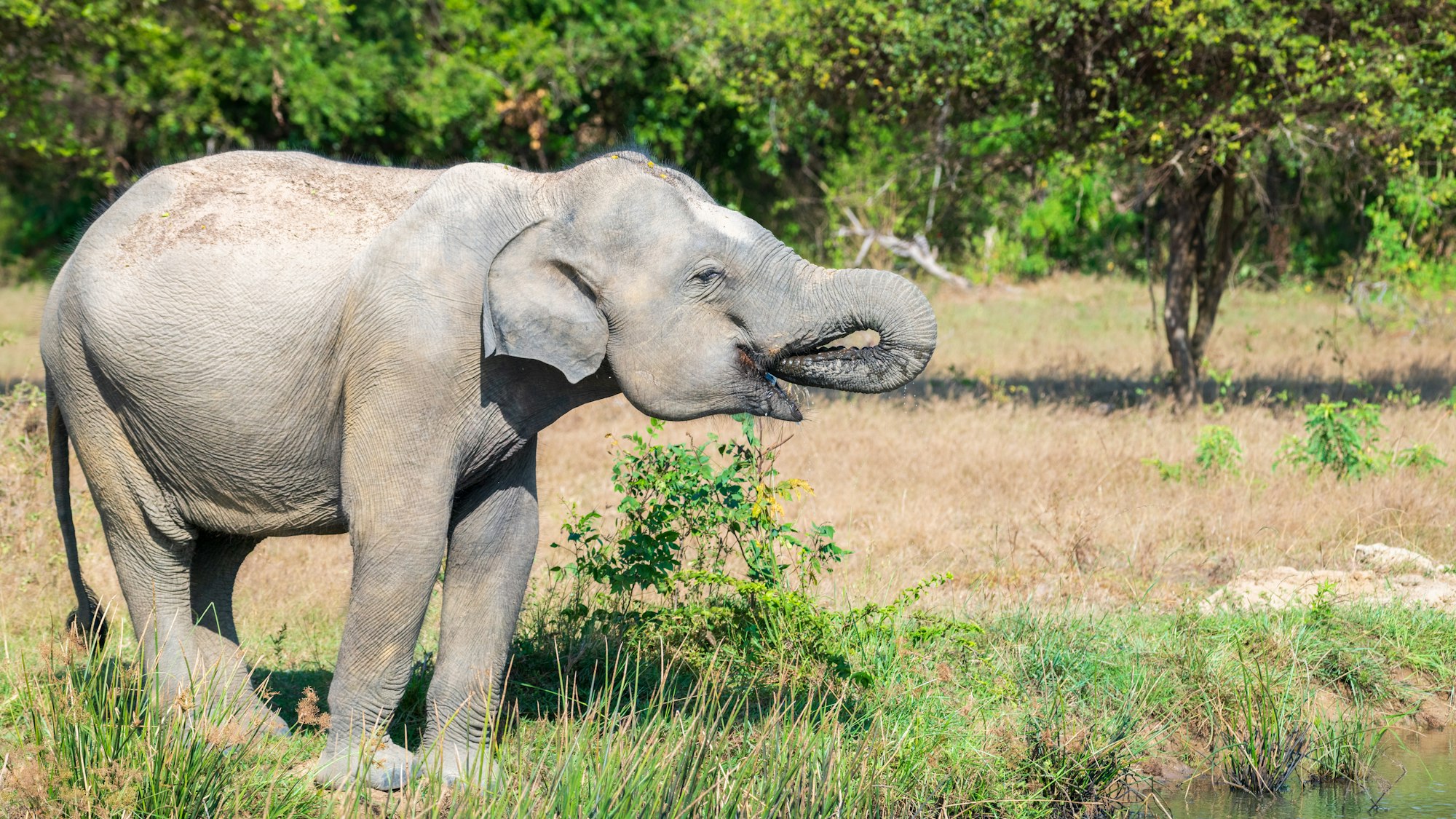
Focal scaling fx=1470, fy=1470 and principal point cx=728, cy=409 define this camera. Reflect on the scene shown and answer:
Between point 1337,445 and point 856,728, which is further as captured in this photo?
point 1337,445

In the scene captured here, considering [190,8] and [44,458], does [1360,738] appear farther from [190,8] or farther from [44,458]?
[190,8]

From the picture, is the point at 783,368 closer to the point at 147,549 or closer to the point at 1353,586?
the point at 147,549

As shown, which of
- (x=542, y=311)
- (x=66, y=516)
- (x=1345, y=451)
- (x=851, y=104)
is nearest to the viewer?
(x=542, y=311)

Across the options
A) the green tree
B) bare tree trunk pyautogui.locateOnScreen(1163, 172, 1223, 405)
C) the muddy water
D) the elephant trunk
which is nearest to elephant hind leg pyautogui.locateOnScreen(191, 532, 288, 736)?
the elephant trunk

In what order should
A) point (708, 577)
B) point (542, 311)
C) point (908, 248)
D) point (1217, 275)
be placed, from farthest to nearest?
point (908, 248), point (1217, 275), point (708, 577), point (542, 311)

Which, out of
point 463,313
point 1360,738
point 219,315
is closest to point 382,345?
point 463,313

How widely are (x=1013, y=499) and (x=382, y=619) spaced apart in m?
5.51

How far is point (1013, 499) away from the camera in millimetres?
9180

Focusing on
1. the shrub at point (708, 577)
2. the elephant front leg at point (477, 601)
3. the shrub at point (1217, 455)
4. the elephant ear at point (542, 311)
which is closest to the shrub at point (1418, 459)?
the shrub at point (1217, 455)

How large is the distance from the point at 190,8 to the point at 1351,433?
34.9ft

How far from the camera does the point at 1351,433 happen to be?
30.7 ft

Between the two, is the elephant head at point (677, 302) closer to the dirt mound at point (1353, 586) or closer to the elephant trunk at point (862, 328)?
the elephant trunk at point (862, 328)

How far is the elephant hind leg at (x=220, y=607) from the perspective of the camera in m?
5.04

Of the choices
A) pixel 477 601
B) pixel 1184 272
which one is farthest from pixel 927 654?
pixel 1184 272
